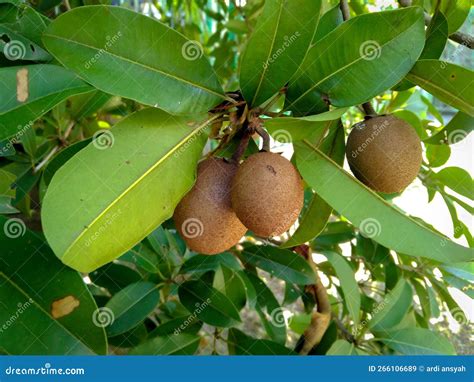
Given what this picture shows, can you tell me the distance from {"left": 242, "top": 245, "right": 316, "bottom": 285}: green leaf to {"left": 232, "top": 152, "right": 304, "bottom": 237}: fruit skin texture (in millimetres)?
559

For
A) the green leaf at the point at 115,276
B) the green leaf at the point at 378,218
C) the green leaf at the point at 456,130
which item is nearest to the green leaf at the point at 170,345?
the green leaf at the point at 115,276

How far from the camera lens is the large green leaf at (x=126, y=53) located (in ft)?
2.05

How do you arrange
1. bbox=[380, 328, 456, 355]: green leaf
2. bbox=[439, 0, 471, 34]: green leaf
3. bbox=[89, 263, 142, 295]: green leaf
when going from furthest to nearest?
1. bbox=[89, 263, 142, 295]: green leaf
2. bbox=[380, 328, 456, 355]: green leaf
3. bbox=[439, 0, 471, 34]: green leaf

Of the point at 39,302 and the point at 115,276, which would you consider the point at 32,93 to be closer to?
the point at 39,302

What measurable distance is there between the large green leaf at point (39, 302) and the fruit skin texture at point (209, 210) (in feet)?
0.66

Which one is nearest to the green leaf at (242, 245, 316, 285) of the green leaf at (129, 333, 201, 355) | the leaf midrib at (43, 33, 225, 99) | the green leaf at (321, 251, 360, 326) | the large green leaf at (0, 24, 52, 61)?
the green leaf at (321, 251, 360, 326)

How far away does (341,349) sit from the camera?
1.08m

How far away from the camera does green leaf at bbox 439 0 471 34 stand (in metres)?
0.82

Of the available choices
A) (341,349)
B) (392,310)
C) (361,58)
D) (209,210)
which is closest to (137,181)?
(209,210)

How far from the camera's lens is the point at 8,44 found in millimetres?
854

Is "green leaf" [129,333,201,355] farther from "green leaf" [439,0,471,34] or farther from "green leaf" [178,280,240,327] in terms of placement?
"green leaf" [439,0,471,34]

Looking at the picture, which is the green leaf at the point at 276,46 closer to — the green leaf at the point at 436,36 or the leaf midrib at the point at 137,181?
the leaf midrib at the point at 137,181

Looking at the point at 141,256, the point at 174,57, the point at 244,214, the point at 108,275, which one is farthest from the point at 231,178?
the point at 108,275

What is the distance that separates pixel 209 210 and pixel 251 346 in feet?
2.04
